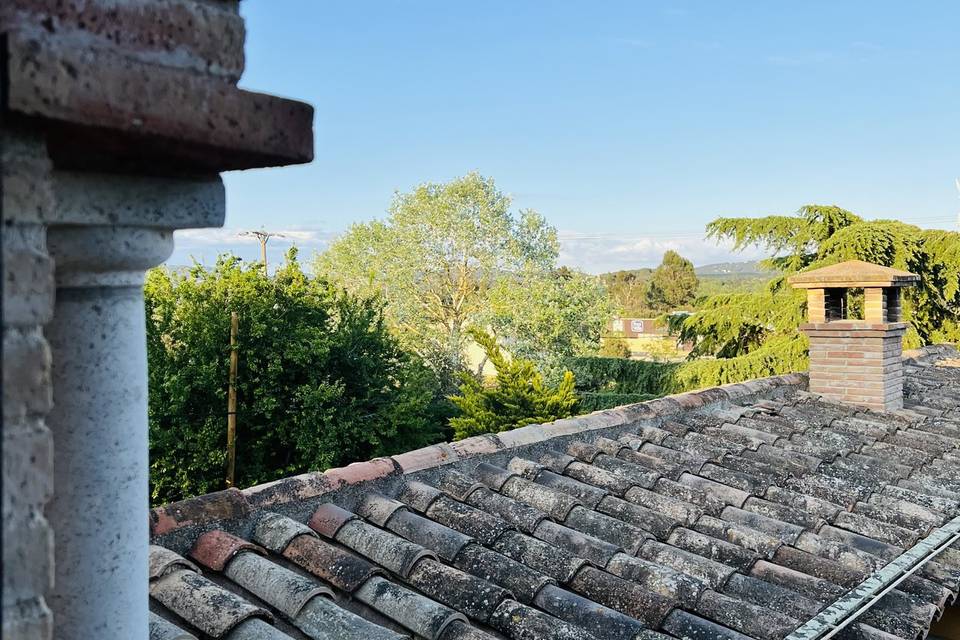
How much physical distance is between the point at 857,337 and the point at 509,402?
6.67 meters

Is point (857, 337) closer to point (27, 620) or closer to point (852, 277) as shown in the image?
point (852, 277)

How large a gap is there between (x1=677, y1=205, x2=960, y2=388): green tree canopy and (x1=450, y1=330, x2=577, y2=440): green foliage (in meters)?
5.63

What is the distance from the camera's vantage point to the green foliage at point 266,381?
42.4 feet

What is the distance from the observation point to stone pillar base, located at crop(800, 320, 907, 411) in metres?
7.33

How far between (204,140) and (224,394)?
1269 centimetres

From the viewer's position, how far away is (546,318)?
2100 cm

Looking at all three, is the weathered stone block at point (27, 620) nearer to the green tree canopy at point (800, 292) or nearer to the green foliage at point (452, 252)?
the green tree canopy at point (800, 292)

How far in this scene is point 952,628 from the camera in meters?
4.12

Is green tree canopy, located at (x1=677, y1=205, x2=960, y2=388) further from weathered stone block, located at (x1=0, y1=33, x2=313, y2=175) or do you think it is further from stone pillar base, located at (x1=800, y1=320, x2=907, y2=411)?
weathered stone block, located at (x1=0, y1=33, x2=313, y2=175)

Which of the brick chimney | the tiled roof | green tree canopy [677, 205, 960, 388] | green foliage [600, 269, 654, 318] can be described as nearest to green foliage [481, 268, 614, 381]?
green tree canopy [677, 205, 960, 388]

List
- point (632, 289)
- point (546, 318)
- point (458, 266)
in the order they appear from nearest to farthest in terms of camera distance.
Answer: point (546, 318), point (458, 266), point (632, 289)

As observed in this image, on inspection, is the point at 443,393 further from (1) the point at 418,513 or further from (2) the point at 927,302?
(1) the point at 418,513

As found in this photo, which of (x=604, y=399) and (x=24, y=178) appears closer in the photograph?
(x=24, y=178)

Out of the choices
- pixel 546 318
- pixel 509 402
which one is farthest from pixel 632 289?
pixel 509 402
